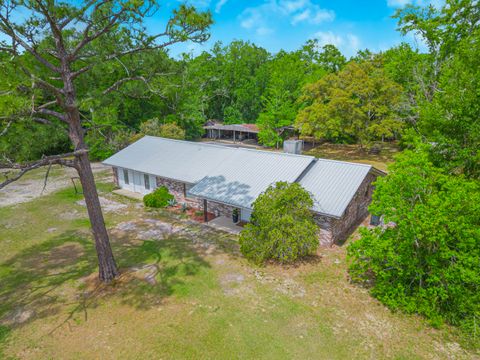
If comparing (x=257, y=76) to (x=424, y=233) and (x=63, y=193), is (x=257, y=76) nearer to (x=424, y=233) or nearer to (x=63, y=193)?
(x=63, y=193)

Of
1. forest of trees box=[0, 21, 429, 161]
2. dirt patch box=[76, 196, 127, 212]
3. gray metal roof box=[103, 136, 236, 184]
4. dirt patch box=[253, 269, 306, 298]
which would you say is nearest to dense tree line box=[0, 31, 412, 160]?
forest of trees box=[0, 21, 429, 161]

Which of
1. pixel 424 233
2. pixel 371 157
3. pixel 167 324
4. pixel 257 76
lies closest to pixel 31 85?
pixel 167 324

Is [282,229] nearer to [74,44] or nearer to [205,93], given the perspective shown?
[74,44]

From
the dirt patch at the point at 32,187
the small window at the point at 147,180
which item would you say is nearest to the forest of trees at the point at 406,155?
the dirt patch at the point at 32,187

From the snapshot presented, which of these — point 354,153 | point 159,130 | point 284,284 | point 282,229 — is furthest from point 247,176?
point 354,153

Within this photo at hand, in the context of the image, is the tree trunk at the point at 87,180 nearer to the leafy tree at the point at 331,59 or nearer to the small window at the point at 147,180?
the small window at the point at 147,180

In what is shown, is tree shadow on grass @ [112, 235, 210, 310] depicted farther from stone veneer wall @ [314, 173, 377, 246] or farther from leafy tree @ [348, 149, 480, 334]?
leafy tree @ [348, 149, 480, 334]
